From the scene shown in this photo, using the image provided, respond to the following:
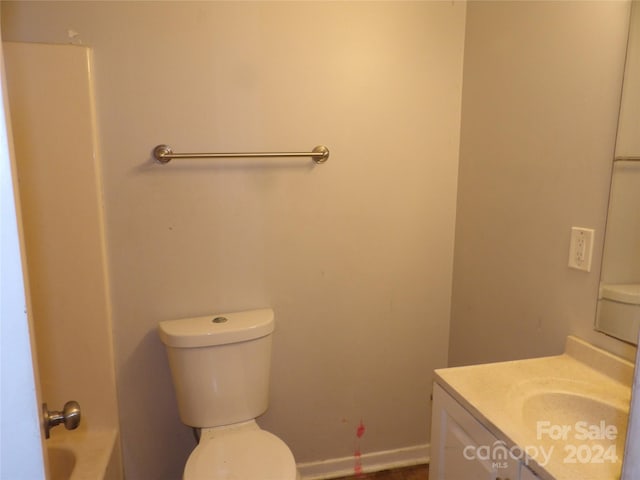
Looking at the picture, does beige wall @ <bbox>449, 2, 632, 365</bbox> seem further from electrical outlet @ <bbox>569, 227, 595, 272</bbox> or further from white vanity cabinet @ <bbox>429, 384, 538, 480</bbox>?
white vanity cabinet @ <bbox>429, 384, 538, 480</bbox>

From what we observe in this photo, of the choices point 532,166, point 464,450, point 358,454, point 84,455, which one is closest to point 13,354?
point 464,450

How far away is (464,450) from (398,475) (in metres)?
1.05

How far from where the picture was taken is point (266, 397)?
5.65 ft

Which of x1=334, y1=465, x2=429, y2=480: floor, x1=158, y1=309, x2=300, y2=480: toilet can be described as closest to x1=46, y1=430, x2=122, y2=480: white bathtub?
x1=158, y1=309, x2=300, y2=480: toilet

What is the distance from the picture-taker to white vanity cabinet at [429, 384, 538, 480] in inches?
37.7

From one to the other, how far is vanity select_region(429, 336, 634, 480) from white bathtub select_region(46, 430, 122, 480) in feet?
3.58

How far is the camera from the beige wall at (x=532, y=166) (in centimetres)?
124

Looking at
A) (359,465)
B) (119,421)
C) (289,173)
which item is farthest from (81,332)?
(359,465)

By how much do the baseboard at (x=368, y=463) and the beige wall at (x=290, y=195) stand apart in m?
0.05

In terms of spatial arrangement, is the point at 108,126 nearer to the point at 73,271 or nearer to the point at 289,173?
Answer: the point at 73,271

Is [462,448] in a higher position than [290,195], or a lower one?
lower

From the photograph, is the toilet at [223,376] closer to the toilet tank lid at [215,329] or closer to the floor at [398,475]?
the toilet tank lid at [215,329]

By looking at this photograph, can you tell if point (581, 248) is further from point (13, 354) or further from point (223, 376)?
point (13, 354)

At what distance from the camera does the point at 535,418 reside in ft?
3.49
